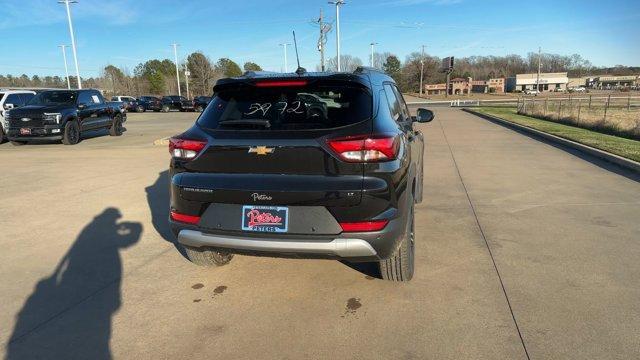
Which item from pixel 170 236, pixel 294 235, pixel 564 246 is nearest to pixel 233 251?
pixel 294 235

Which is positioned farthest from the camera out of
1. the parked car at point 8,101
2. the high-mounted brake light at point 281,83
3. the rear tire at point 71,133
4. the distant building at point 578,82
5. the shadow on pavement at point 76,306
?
the distant building at point 578,82

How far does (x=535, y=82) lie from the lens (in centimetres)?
12238

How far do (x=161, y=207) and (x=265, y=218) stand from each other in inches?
144

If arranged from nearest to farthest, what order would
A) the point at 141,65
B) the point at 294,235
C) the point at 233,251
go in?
1. the point at 294,235
2. the point at 233,251
3. the point at 141,65

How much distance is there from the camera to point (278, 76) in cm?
348

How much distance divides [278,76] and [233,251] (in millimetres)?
1381

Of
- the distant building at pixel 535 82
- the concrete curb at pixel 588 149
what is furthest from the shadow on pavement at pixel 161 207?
the distant building at pixel 535 82

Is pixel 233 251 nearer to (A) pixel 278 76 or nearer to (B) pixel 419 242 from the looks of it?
(A) pixel 278 76

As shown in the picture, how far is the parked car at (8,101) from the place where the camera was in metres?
15.1

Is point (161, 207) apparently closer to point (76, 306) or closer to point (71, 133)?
point (76, 306)

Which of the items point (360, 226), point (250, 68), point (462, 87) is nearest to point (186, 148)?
point (360, 226)

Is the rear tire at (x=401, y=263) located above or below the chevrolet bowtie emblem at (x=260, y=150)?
below

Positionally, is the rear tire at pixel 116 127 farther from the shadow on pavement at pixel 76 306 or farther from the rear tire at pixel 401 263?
the rear tire at pixel 401 263

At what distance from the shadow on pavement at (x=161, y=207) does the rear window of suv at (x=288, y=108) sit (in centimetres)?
172
